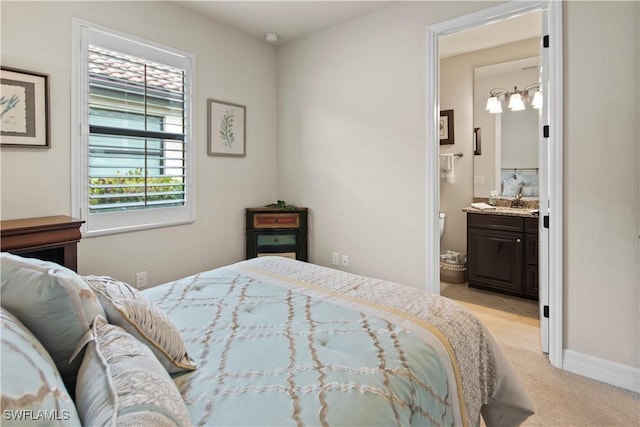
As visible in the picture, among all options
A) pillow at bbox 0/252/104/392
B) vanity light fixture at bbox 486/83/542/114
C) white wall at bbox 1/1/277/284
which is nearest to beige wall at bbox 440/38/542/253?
vanity light fixture at bbox 486/83/542/114

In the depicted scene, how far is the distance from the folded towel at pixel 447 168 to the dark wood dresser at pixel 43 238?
3925 mm

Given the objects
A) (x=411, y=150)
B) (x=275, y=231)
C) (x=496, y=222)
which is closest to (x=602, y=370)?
(x=496, y=222)

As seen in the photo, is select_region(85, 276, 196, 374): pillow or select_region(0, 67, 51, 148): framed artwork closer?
select_region(85, 276, 196, 374): pillow

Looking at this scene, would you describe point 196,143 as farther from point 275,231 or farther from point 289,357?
point 289,357

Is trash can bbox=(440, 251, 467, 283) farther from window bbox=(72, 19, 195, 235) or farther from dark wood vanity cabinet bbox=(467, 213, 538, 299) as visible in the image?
window bbox=(72, 19, 195, 235)

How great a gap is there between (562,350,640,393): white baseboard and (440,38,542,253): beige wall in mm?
2270

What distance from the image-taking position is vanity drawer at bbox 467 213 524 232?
3.57 metres

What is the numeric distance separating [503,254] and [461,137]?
1580 mm

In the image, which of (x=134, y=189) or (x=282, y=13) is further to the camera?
(x=282, y=13)

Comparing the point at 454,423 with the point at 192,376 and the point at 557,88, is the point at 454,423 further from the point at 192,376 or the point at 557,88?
the point at 557,88

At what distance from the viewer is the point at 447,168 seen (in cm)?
450

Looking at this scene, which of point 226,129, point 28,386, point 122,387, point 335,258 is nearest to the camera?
point 28,386

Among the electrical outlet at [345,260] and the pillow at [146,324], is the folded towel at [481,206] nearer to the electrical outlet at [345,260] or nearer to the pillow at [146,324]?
the electrical outlet at [345,260]

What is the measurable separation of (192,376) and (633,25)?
2854 mm
